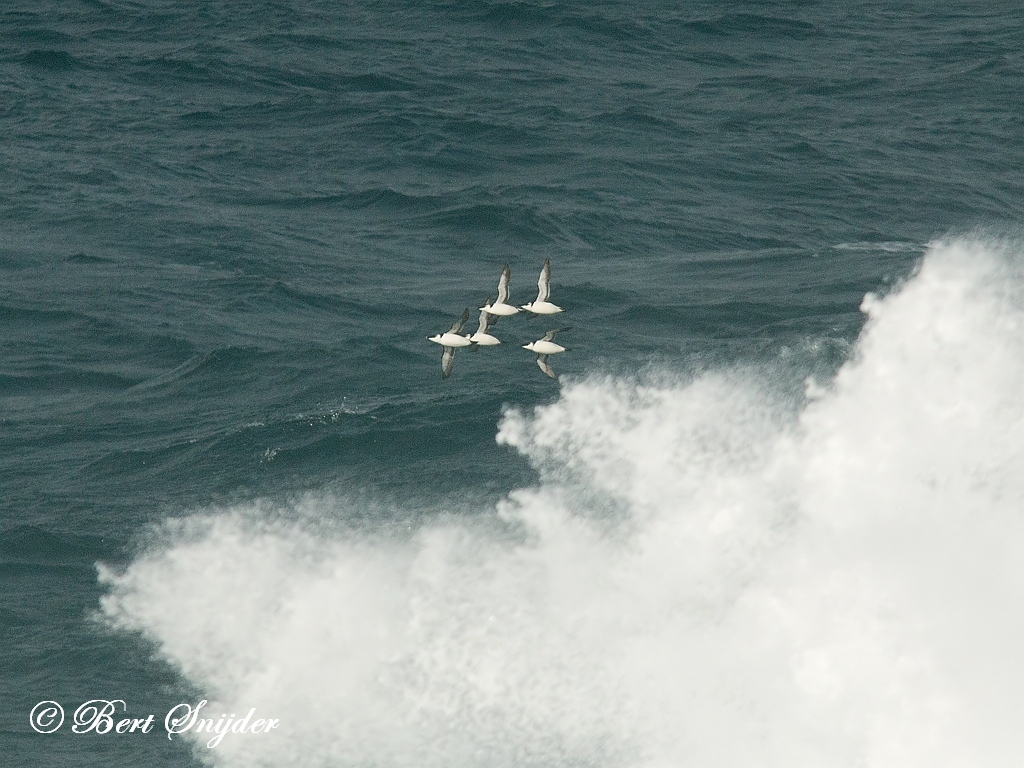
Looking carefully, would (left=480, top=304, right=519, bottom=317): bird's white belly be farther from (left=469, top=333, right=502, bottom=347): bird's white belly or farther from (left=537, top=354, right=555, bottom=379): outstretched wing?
(left=537, top=354, right=555, bottom=379): outstretched wing

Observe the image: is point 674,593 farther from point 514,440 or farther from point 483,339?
point 483,339

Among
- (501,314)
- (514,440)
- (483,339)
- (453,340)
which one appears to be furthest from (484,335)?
(514,440)

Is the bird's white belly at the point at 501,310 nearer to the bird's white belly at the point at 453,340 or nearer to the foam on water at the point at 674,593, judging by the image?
the bird's white belly at the point at 453,340

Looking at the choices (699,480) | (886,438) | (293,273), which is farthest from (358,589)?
(293,273)

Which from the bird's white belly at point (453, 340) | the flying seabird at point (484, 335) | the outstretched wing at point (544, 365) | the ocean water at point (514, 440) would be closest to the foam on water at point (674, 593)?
the ocean water at point (514, 440)

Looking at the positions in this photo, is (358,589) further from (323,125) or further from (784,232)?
(323,125)

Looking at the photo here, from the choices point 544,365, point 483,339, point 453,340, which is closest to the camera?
point 483,339
